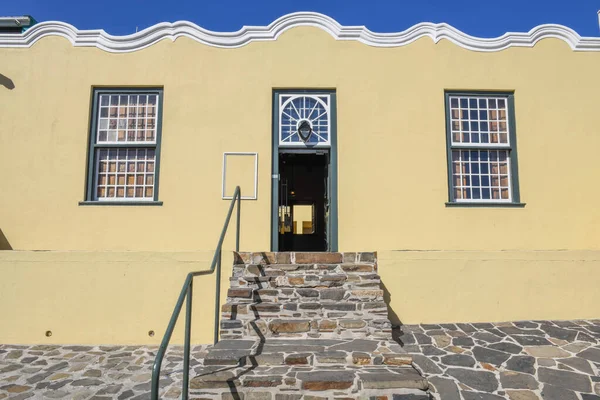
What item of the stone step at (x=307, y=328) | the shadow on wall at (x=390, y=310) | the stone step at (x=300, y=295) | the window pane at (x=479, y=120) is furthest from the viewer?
the window pane at (x=479, y=120)

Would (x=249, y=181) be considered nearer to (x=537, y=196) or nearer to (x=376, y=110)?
(x=376, y=110)

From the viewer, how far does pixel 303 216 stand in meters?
16.1

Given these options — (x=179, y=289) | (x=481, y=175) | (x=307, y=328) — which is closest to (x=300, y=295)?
(x=307, y=328)

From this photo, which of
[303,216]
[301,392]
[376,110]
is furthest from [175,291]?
[303,216]

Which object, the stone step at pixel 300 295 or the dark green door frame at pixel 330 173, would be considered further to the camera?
the dark green door frame at pixel 330 173

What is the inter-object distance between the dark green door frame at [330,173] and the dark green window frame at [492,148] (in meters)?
1.84

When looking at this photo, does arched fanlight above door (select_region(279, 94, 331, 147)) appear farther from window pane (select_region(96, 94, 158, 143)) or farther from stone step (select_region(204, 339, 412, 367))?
stone step (select_region(204, 339, 412, 367))

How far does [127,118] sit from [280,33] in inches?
115

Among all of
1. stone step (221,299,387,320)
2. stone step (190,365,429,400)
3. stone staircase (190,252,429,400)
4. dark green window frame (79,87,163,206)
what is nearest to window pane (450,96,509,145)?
stone staircase (190,252,429,400)

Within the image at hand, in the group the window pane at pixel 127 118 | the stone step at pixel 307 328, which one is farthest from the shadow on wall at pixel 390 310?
the window pane at pixel 127 118

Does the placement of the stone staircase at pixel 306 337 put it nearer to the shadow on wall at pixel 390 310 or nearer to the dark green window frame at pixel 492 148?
the shadow on wall at pixel 390 310

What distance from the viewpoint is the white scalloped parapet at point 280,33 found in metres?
6.36

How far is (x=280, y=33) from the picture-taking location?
21.1 ft

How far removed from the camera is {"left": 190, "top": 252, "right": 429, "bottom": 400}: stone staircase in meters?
3.41
